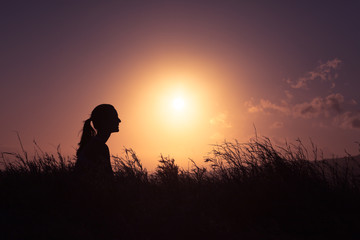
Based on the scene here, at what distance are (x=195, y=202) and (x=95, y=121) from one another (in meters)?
2.54

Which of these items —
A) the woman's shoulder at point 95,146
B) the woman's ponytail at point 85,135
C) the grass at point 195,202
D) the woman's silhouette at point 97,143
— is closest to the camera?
the grass at point 195,202

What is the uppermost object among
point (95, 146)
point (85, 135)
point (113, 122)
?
point (113, 122)

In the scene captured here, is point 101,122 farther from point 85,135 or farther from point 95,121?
point 85,135

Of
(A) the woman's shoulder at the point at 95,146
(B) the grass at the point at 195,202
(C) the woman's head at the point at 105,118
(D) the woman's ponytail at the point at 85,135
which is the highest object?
(C) the woman's head at the point at 105,118

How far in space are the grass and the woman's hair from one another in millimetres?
611

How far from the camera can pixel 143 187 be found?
3883mm

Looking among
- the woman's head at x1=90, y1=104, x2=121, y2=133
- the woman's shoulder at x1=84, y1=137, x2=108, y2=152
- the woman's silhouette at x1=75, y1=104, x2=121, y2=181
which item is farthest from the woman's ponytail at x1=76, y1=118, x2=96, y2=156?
the woman's shoulder at x1=84, y1=137, x2=108, y2=152

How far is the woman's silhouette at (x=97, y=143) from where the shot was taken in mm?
4098

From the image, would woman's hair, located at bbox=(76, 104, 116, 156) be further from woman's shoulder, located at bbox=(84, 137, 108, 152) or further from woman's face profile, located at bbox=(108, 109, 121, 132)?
woman's shoulder, located at bbox=(84, 137, 108, 152)

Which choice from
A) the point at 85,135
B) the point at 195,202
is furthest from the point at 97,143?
the point at 195,202

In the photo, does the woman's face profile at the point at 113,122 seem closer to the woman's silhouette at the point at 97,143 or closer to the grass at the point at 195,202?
the woman's silhouette at the point at 97,143

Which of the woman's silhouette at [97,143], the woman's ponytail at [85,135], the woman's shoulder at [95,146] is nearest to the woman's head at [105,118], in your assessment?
the woman's silhouette at [97,143]

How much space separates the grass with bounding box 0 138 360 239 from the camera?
8.89 ft

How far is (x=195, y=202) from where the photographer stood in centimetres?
325
